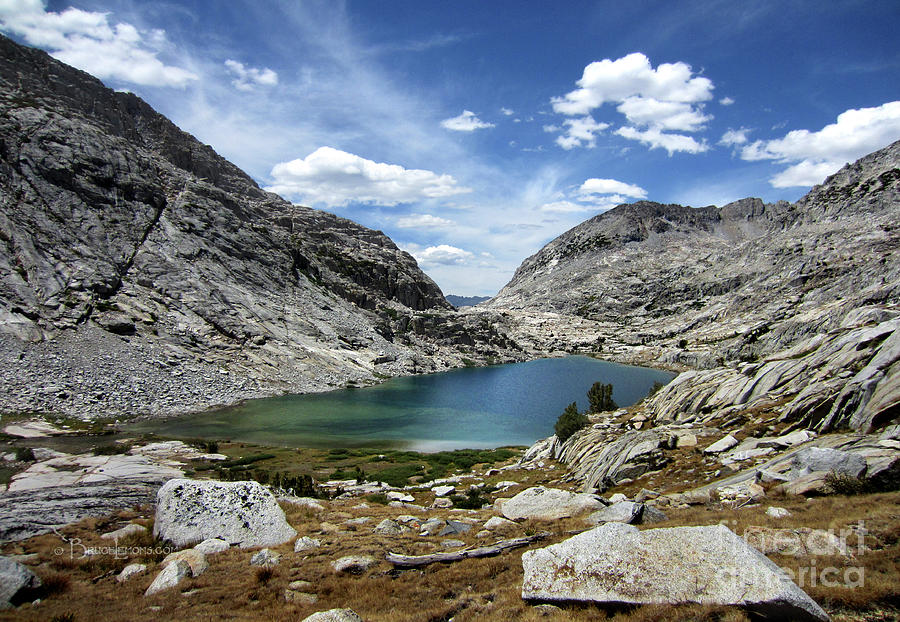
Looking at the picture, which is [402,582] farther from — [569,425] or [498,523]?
[569,425]

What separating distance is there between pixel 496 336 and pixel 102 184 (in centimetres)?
15013

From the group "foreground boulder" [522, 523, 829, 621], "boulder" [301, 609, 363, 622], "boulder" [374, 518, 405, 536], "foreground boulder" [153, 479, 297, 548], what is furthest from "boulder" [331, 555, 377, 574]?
"foreground boulder" [522, 523, 829, 621]

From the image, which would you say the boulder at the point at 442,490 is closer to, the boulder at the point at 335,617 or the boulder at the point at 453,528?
the boulder at the point at 453,528

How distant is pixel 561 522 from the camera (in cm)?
1869

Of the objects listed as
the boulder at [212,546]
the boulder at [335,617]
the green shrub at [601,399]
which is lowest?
the green shrub at [601,399]

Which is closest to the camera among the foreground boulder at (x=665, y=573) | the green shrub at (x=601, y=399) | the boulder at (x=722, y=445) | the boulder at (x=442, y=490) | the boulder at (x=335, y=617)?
the foreground boulder at (x=665, y=573)

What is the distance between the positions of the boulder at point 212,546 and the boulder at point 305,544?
3.02 meters

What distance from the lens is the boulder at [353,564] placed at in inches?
587

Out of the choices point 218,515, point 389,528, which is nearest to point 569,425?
point 389,528

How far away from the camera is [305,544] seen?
1823 centimetres

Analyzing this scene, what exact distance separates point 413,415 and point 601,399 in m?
36.2

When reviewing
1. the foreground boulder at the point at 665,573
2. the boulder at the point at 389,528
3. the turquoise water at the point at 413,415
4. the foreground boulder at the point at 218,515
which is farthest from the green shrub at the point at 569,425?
the foreground boulder at the point at 665,573

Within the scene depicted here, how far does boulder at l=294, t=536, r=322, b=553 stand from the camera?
706 inches

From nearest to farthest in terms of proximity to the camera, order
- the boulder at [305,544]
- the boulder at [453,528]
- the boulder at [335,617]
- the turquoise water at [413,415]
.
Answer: the boulder at [335,617] < the boulder at [305,544] < the boulder at [453,528] < the turquoise water at [413,415]
